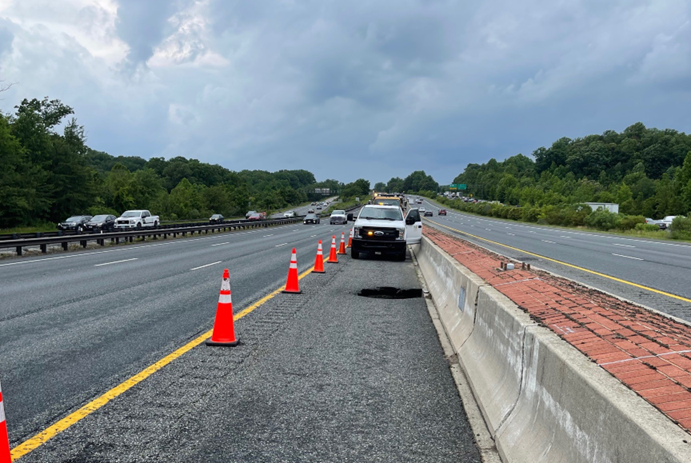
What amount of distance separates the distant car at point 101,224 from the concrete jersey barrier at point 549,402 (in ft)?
128

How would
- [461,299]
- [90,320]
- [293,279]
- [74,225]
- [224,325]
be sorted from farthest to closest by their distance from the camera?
[74,225] < [293,279] < [90,320] < [461,299] < [224,325]

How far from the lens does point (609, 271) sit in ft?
48.9

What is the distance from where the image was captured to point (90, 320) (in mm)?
8117

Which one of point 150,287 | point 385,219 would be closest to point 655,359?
point 150,287

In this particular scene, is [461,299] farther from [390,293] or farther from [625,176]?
[625,176]

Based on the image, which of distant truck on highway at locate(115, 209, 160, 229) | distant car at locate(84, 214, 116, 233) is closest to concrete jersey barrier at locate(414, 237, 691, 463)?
distant car at locate(84, 214, 116, 233)

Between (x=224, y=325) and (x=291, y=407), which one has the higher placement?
(x=224, y=325)

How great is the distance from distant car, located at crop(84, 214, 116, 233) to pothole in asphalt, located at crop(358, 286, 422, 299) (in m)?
32.8

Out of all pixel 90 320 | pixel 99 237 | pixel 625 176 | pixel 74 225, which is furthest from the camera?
Result: pixel 625 176

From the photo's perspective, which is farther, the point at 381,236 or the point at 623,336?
the point at 381,236

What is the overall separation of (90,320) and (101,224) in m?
36.3

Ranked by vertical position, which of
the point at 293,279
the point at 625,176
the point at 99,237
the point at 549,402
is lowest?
the point at 99,237

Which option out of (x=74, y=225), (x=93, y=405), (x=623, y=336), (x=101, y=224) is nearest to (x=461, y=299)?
(x=623, y=336)

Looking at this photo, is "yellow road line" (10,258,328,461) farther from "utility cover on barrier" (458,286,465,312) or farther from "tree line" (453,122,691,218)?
"tree line" (453,122,691,218)
